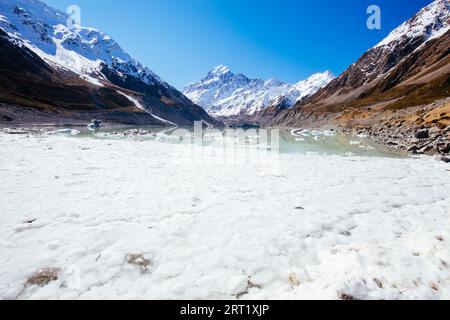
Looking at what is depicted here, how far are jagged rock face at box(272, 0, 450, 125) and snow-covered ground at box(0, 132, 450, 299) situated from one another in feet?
256

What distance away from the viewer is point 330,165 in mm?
16109

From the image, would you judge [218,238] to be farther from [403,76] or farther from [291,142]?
[403,76]

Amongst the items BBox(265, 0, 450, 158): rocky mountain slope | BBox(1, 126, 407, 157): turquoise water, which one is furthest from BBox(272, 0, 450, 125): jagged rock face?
BBox(1, 126, 407, 157): turquoise water

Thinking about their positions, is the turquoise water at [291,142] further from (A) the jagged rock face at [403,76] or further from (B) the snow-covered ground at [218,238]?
(A) the jagged rock face at [403,76]

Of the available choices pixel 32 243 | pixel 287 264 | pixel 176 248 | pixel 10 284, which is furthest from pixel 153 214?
pixel 287 264

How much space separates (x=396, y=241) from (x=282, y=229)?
2.61m

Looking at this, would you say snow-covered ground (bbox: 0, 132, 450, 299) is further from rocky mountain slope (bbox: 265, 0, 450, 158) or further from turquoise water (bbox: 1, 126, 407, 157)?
rocky mountain slope (bbox: 265, 0, 450, 158)

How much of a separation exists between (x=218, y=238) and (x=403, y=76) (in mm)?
172914

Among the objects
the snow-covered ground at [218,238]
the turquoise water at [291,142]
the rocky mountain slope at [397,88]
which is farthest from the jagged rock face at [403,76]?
the snow-covered ground at [218,238]

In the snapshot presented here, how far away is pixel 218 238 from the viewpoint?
20.3 feet

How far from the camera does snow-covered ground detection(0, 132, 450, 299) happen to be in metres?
4.46

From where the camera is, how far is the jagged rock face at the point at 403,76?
9412 centimetres

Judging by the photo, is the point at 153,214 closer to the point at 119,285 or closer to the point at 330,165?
the point at 119,285

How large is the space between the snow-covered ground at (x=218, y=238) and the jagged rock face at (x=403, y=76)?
7792 centimetres
